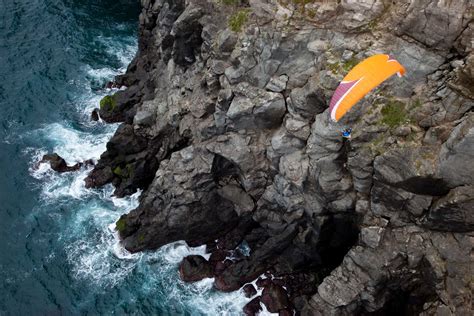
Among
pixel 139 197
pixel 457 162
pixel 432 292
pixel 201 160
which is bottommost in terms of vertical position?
pixel 139 197

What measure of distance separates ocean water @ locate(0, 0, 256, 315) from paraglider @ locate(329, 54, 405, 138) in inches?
824

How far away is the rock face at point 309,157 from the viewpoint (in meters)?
27.7

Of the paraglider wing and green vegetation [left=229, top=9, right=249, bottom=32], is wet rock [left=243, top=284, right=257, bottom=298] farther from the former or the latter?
green vegetation [left=229, top=9, right=249, bottom=32]

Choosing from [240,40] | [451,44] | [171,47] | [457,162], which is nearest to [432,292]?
[457,162]

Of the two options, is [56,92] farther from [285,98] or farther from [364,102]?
[364,102]

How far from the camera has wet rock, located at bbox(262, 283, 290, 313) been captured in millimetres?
37688

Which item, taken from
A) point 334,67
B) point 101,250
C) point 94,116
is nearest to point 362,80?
point 334,67

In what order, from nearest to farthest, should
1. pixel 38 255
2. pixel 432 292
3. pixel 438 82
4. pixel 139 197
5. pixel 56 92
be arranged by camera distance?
pixel 438 82, pixel 432 292, pixel 38 255, pixel 139 197, pixel 56 92

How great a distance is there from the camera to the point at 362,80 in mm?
26156

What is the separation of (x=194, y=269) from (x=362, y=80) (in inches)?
926

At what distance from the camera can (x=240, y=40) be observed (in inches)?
1455

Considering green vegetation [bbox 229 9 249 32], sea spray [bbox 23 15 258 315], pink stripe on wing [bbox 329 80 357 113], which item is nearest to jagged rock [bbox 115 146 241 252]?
sea spray [bbox 23 15 258 315]

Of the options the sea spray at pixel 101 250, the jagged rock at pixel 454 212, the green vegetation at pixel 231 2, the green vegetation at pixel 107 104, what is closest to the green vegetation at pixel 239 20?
the green vegetation at pixel 231 2

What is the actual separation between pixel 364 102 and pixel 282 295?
707 inches
